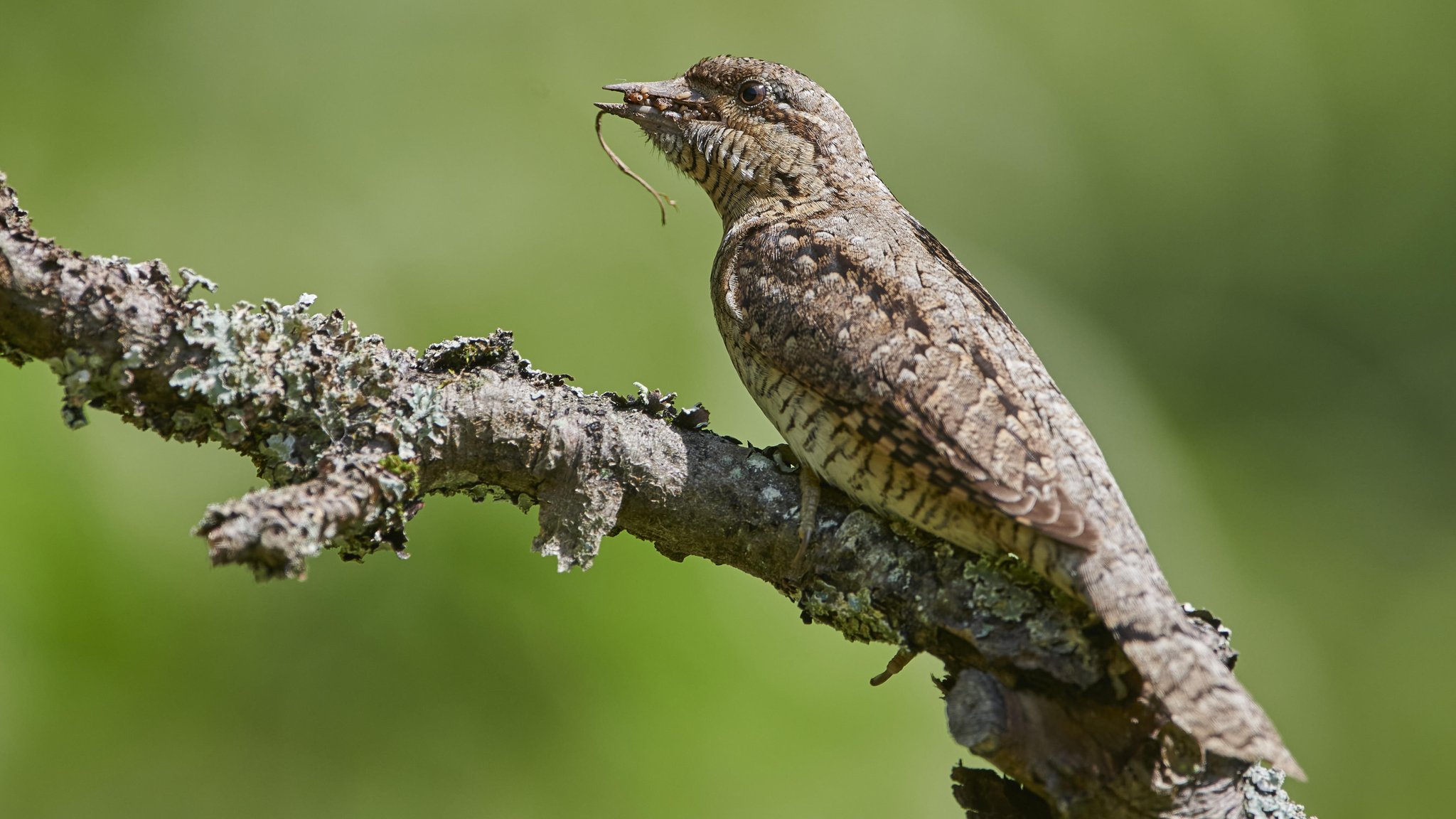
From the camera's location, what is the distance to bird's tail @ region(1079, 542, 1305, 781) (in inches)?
77.9

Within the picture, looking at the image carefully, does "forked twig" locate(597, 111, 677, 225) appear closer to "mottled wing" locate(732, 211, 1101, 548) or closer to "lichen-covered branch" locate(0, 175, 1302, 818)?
"mottled wing" locate(732, 211, 1101, 548)

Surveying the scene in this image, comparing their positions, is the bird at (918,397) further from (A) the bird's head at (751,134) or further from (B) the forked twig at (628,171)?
(B) the forked twig at (628,171)

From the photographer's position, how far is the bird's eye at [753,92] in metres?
3.63

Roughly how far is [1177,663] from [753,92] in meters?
2.36

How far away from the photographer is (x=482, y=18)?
4340 mm

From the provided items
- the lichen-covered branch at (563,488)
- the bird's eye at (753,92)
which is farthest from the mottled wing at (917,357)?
the bird's eye at (753,92)

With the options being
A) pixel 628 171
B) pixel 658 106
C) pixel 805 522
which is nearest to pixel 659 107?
pixel 658 106

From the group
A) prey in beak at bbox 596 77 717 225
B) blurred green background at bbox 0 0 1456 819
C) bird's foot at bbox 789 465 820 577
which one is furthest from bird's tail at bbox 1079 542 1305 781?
prey in beak at bbox 596 77 717 225

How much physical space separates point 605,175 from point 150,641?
238 cm

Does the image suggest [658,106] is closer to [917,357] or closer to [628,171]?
[628,171]

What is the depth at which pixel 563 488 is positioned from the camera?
244 cm

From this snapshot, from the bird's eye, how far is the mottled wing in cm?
69

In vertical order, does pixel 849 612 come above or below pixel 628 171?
below

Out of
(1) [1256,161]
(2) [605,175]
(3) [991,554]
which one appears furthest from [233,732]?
(1) [1256,161]
